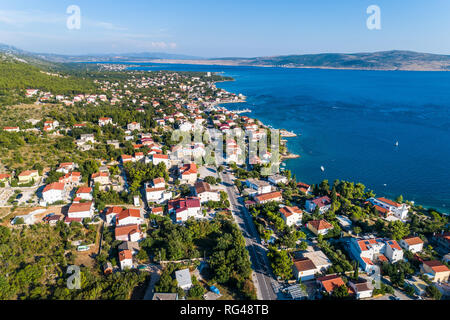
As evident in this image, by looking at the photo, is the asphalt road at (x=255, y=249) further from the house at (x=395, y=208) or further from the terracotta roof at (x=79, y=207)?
the house at (x=395, y=208)

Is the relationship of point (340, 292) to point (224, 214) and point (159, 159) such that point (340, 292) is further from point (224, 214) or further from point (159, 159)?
point (159, 159)

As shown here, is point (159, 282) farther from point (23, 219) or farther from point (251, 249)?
point (23, 219)

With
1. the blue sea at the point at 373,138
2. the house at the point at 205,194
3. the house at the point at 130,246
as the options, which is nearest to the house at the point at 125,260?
the house at the point at 130,246

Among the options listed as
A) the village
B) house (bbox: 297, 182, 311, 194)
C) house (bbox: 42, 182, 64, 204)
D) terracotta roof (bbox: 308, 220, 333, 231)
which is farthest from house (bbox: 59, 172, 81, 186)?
house (bbox: 297, 182, 311, 194)

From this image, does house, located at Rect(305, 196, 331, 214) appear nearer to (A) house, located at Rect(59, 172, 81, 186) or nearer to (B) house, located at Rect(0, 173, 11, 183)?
(A) house, located at Rect(59, 172, 81, 186)

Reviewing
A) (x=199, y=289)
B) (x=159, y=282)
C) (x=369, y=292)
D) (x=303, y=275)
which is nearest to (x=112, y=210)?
(x=159, y=282)
